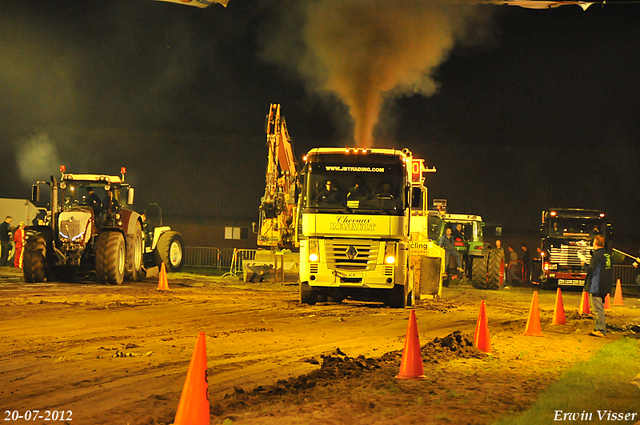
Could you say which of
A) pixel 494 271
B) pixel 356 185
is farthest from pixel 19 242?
pixel 494 271

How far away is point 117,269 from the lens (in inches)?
800

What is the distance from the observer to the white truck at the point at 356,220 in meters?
15.4

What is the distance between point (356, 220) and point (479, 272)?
12.0 meters

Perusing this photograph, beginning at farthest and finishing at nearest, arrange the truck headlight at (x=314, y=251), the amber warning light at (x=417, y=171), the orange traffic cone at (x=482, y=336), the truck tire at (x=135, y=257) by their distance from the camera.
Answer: the truck tire at (x=135, y=257), the amber warning light at (x=417, y=171), the truck headlight at (x=314, y=251), the orange traffic cone at (x=482, y=336)

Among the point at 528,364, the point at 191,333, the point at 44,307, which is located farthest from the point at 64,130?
the point at 528,364

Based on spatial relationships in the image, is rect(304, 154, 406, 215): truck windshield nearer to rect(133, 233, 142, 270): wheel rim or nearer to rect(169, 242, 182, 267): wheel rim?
rect(133, 233, 142, 270): wheel rim

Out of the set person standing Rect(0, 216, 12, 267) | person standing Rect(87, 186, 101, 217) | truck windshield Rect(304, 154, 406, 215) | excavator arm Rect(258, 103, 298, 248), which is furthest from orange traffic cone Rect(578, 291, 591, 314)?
person standing Rect(0, 216, 12, 267)

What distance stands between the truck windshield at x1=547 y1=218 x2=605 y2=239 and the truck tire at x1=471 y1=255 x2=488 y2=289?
3.52 meters

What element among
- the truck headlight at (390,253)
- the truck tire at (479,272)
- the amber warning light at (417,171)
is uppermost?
the amber warning light at (417,171)

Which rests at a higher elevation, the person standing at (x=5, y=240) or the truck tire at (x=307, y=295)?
the person standing at (x=5, y=240)

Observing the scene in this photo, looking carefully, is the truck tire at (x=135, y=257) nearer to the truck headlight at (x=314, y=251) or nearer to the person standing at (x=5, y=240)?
the person standing at (x=5, y=240)

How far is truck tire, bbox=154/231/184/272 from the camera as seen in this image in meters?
26.2

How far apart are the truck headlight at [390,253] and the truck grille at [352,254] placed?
210mm

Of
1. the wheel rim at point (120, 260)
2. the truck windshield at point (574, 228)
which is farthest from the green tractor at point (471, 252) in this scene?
the wheel rim at point (120, 260)
